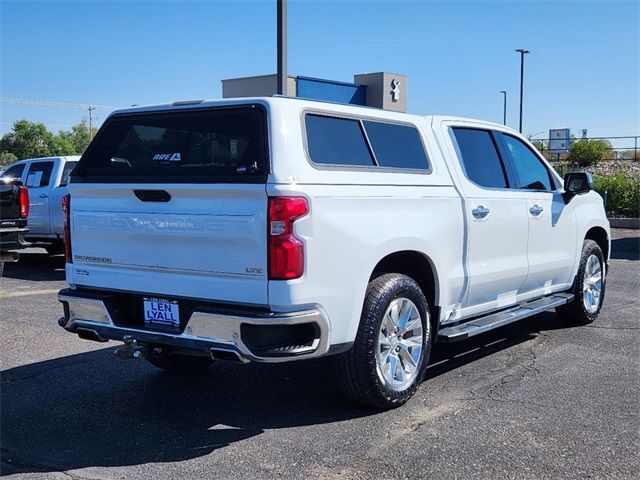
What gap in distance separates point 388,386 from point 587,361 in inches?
90.0

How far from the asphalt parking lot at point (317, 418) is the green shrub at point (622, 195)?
1494cm

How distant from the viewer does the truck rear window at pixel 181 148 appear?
4328 mm

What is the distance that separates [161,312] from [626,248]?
12.9 m

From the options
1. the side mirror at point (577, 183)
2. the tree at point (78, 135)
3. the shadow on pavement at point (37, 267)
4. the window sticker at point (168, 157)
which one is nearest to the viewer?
the window sticker at point (168, 157)

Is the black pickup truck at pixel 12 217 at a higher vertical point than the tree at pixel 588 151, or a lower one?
lower

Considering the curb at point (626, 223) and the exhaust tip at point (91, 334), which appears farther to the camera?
the curb at point (626, 223)

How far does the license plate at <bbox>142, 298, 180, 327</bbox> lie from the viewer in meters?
4.50

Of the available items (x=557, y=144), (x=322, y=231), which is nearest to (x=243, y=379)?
(x=322, y=231)

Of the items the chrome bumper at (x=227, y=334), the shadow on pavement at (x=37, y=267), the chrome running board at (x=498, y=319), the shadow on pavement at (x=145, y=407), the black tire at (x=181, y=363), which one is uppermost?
the chrome bumper at (x=227, y=334)

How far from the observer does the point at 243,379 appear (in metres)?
5.71

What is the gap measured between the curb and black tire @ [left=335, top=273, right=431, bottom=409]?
652 inches

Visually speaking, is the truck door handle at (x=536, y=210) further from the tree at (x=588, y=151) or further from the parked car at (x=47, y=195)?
the tree at (x=588, y=151)

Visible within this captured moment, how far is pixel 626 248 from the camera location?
49.5ft

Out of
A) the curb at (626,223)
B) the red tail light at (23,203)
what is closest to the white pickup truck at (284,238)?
the red tail light at (23,203)
